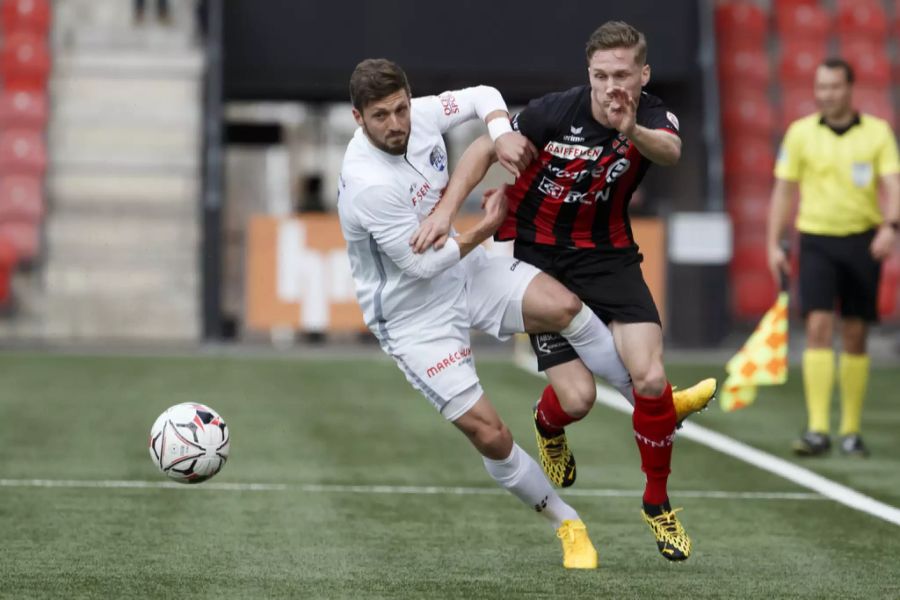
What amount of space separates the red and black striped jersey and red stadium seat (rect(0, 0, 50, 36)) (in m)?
13.4

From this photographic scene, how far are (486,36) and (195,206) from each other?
11.8 ft

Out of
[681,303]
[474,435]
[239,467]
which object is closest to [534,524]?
[474,435]

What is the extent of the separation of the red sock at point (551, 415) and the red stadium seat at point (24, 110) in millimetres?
12993

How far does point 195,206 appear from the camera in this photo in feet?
62.3

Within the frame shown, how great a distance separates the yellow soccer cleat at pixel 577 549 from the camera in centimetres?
627

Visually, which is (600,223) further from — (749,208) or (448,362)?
(749,208)

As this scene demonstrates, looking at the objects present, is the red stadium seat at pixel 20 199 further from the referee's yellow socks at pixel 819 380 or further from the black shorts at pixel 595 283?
the black shorts at pixel 595 283

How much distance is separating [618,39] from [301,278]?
1180 centimetres

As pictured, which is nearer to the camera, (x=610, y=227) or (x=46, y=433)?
(x=610, y=227)

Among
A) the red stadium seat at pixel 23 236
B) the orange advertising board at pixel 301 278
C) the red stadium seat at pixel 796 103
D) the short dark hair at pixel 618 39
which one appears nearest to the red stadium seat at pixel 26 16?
the red stadium seat at pixel 23 236

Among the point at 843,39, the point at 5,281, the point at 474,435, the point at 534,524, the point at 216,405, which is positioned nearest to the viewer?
the point at 474,435

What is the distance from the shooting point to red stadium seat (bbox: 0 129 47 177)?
1870 centimetres

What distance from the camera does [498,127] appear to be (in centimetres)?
641

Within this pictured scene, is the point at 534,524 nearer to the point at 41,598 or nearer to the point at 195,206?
the point at 41,598
